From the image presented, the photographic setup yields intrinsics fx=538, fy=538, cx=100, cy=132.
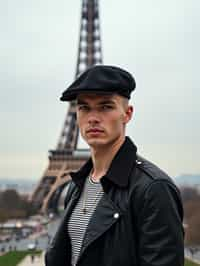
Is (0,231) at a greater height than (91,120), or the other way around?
(91,120)

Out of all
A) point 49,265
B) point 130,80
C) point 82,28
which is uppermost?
point 82,28

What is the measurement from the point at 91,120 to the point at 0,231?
115ft

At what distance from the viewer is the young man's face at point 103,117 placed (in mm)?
2053

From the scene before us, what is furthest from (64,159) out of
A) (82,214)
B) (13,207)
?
(82,214)

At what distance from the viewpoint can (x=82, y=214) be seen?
7.07ft

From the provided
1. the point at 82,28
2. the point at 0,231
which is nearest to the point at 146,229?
the point at 0,231

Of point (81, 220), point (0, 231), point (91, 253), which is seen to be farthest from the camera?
point (0, 231)

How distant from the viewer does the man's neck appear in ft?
6.97

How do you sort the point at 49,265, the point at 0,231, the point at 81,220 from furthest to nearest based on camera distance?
the point at 0,231
the point at 49,265
the point at 81,220

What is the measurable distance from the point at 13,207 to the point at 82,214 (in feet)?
143

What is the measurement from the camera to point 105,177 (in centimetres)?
203

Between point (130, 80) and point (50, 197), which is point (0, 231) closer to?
point (50, 197)

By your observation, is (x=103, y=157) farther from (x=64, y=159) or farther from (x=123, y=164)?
(x=64, y=159)

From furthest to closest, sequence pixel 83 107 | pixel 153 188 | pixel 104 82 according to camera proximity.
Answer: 1. pixel 83 107
2. pixel 104 82
3. pixel 153 188
